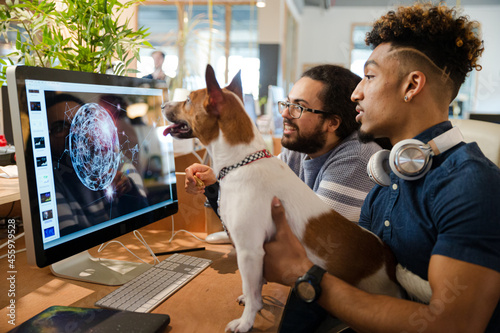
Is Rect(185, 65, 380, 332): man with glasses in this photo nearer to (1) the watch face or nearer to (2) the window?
(1) the watch face

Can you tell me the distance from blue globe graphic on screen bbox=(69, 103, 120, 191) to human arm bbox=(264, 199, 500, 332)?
59cm

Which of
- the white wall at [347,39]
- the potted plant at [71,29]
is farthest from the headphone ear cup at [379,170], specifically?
the white wall at [347,39]

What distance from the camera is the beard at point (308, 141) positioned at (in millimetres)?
1563

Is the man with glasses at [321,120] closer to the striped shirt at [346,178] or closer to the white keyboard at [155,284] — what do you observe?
the striped shirt at [346,178]

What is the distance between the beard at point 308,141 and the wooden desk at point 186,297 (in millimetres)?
639

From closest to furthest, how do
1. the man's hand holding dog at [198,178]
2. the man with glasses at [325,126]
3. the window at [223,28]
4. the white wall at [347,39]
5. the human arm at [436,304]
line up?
1. the human arm at [436,304]
2. the man's hand holding dog at [198,178]
3. the man with glasses at [325,126]
4. the white wall at [347,39]
5. the window at [223,28]

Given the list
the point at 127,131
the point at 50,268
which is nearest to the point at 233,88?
the point at 127,131

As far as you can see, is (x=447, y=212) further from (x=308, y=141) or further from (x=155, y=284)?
(x=308, y=141)

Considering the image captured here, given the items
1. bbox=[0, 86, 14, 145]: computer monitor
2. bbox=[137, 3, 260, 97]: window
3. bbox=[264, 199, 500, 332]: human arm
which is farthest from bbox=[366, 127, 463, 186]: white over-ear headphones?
bbox=[137, 3, 260, 97]: window

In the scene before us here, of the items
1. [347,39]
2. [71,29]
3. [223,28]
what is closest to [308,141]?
[71,29]

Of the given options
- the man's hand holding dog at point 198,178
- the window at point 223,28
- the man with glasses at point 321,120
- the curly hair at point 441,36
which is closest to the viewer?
the curly hair at point 441,36

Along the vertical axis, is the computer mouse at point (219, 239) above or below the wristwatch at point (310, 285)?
below

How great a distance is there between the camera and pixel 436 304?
691 mm

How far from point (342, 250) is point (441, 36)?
618mm
